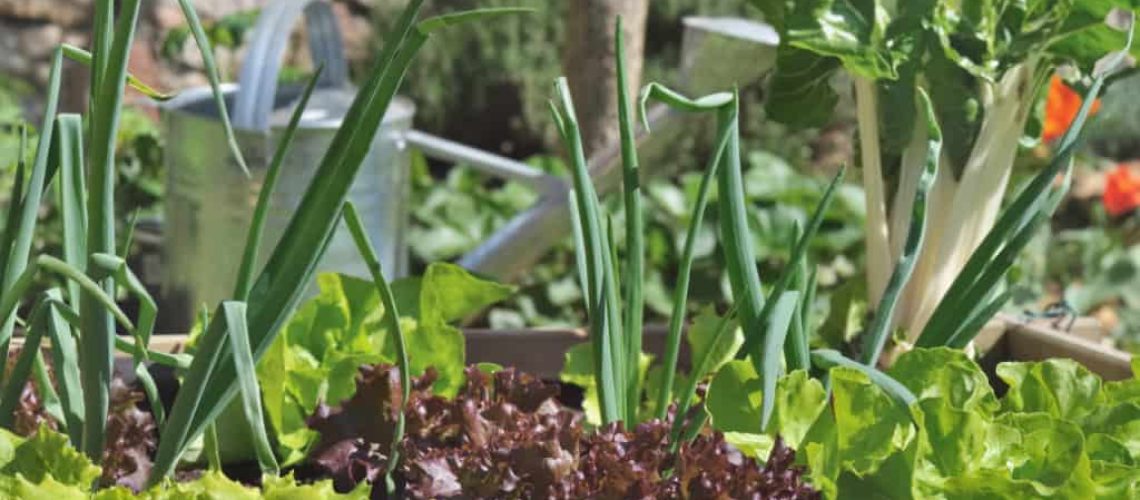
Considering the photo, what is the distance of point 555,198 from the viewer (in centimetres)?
185

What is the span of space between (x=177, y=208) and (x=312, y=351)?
0.66 m

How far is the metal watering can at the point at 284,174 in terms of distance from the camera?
165 centimetres

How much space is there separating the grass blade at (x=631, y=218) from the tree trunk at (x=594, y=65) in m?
1.65

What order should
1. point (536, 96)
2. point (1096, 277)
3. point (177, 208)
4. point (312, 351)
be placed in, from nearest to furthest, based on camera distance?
point (312, 351) < point (177, 208) < point (1096, 277) < point (536, 96)

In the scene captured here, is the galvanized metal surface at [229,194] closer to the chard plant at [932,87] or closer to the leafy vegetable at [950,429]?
the chard plant at [932,87]

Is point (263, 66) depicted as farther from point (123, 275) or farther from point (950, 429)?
point (950, 429)

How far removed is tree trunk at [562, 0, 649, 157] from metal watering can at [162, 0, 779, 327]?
0.78 m

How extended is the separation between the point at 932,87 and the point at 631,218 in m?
0.38

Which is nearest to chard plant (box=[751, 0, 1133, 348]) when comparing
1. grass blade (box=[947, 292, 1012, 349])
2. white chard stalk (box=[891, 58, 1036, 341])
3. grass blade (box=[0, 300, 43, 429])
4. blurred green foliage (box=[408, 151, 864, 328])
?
white chard stalk (box=[891, 58, 1036, 341])

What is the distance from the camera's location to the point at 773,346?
0.89 m

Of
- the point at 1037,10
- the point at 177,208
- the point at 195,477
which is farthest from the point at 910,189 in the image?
the point at 177,208

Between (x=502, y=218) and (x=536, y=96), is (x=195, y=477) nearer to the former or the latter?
(x=502, y=218)

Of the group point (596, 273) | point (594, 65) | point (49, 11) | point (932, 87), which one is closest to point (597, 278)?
point (596, 273)

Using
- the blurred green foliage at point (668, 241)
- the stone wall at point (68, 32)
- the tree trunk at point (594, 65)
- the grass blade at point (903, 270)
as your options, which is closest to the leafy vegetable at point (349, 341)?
the grass blade at point (903, 270)
